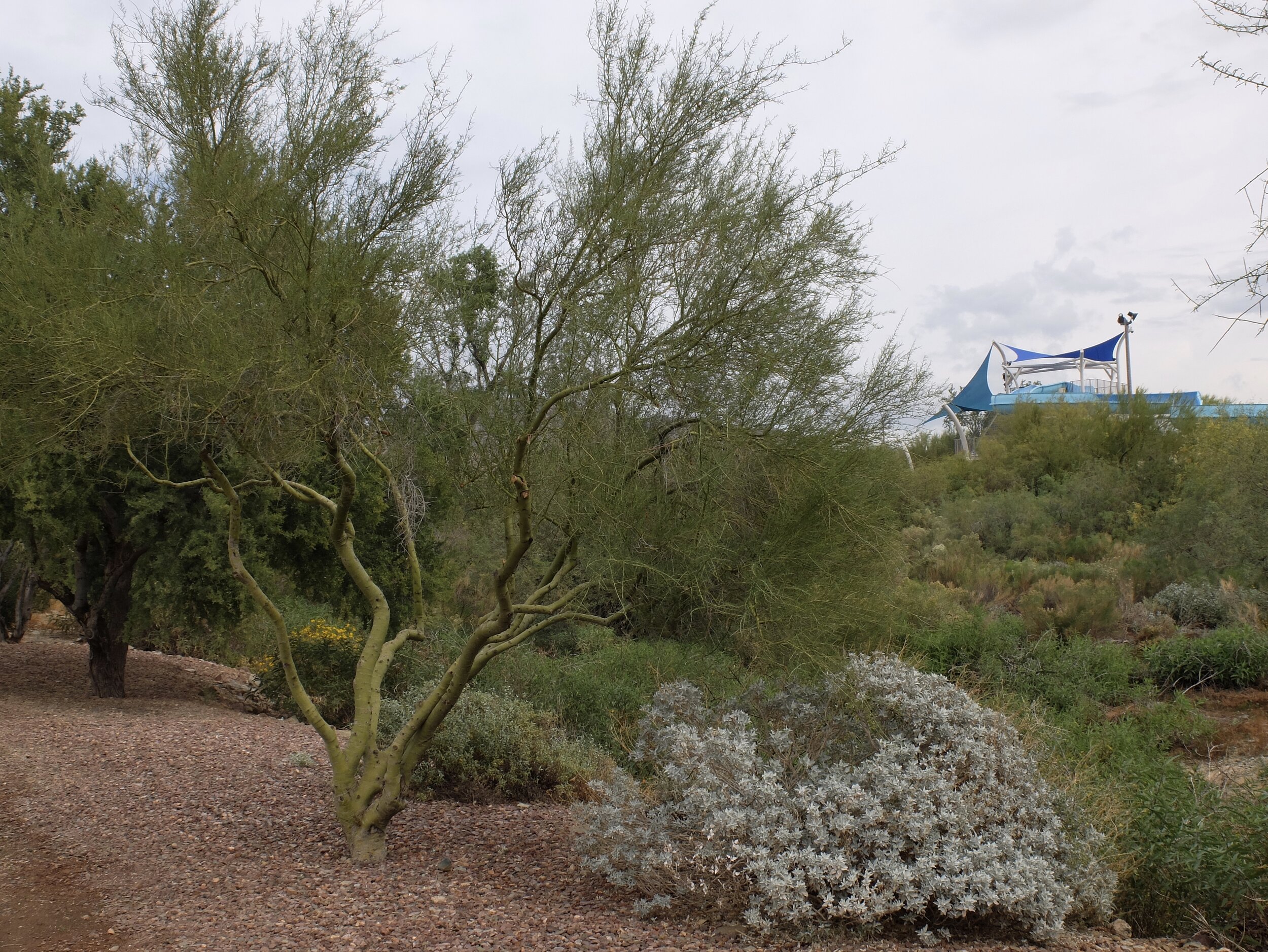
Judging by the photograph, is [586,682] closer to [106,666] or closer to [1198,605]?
[106,666]

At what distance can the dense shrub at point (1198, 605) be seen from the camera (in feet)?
54.2

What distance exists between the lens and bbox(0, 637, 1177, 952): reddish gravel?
15.2 ft

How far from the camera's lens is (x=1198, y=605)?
1678 centimetres

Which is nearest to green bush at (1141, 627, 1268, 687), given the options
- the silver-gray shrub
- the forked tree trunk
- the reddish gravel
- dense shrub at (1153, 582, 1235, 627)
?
dense shrub at (1153, 582, 1235, 627)

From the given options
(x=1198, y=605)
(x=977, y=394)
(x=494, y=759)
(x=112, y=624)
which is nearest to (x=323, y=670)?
(x=112, y=624)

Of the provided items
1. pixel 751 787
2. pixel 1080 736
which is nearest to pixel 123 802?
pixel 751 787

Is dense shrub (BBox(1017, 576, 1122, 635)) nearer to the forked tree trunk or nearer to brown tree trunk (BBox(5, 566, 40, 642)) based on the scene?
the forked tree trunk

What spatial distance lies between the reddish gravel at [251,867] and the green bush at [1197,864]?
0.51 meters

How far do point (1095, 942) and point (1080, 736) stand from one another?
4.62 meters

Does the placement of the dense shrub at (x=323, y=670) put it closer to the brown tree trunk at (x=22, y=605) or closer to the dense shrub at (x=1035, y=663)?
the dense shrub at (x=1035, y=663)

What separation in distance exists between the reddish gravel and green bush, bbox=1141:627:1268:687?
10.3m

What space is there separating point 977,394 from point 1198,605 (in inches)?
1746

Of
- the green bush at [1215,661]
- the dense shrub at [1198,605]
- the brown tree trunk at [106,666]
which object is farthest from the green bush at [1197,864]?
the dense shrub at [1198,605]

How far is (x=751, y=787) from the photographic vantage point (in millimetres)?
4941
